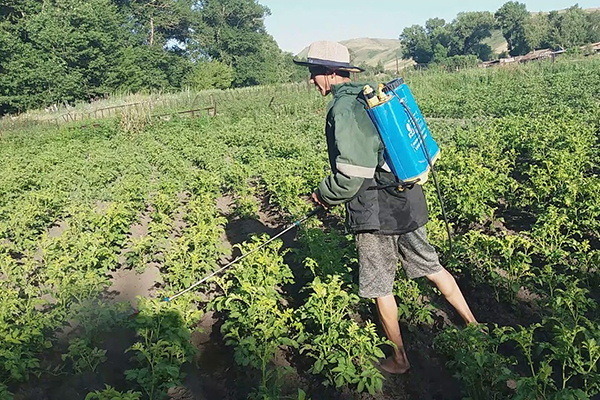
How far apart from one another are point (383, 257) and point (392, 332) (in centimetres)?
53

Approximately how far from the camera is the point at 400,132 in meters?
2.94

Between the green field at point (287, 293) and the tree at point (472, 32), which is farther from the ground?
the tree at point (472, 32)

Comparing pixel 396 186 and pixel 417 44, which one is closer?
pixel 396 186

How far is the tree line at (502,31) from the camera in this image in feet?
213

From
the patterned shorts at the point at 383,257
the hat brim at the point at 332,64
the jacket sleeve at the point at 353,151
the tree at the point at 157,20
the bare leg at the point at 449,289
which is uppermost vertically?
the tree at the point at 157,20

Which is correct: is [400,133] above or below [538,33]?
below

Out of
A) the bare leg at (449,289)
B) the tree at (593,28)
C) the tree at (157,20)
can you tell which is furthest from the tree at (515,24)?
the bare leg at (449,289)

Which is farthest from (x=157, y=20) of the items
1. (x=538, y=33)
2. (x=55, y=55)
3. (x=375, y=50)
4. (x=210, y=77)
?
(x=375, y=50)

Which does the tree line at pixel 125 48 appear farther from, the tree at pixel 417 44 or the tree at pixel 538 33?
the tree at pixel 538 33

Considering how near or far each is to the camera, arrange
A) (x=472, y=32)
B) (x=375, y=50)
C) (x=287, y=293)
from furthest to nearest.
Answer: (x=375, y=50) → (x=472, y=32) → (x=287, y=293)

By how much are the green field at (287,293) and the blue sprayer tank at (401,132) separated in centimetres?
107

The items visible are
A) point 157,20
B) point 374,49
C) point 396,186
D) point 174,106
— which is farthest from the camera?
point 374,49

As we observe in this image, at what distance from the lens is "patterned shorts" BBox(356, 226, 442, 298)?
128 inches

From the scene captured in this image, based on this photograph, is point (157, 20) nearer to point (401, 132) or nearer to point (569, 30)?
point (569, 30)
